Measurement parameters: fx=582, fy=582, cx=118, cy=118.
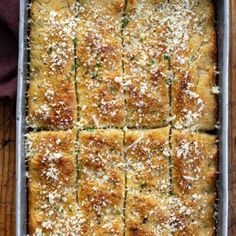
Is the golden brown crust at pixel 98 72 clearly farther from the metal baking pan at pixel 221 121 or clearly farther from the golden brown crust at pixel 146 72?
the metal baking pan at pixel 221 121

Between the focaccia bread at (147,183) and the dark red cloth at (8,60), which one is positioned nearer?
the focaccia bread at (147,183)

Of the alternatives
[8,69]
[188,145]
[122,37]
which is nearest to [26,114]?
[8,69]

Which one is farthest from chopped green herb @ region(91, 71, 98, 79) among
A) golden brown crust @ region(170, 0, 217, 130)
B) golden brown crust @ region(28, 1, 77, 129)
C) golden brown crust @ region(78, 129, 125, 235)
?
golden brown crust @ region(170, 0, 217, 130)

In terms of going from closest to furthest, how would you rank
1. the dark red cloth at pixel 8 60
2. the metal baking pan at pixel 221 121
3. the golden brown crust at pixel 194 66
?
the metal baking pan at pixel 221 121 < the golden brown crust at pixel 194 66 < the dark red cloth at pixel 8 60

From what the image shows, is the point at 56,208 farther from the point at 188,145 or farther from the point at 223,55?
the point at 223,55

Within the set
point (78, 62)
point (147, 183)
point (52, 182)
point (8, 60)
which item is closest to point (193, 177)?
point (147, 183)

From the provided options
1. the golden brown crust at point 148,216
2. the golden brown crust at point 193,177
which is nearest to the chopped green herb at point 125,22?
the golden brown crust at point 193,177

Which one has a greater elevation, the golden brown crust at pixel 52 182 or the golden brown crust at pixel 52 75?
the golden brown crust at pixel 52 75

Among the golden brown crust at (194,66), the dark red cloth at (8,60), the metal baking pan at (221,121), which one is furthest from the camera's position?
the dark red cloth at (8,60)

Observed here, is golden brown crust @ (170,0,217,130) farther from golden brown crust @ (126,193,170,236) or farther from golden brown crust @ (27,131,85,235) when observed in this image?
golden brown crust @ (27,131,85,235)
